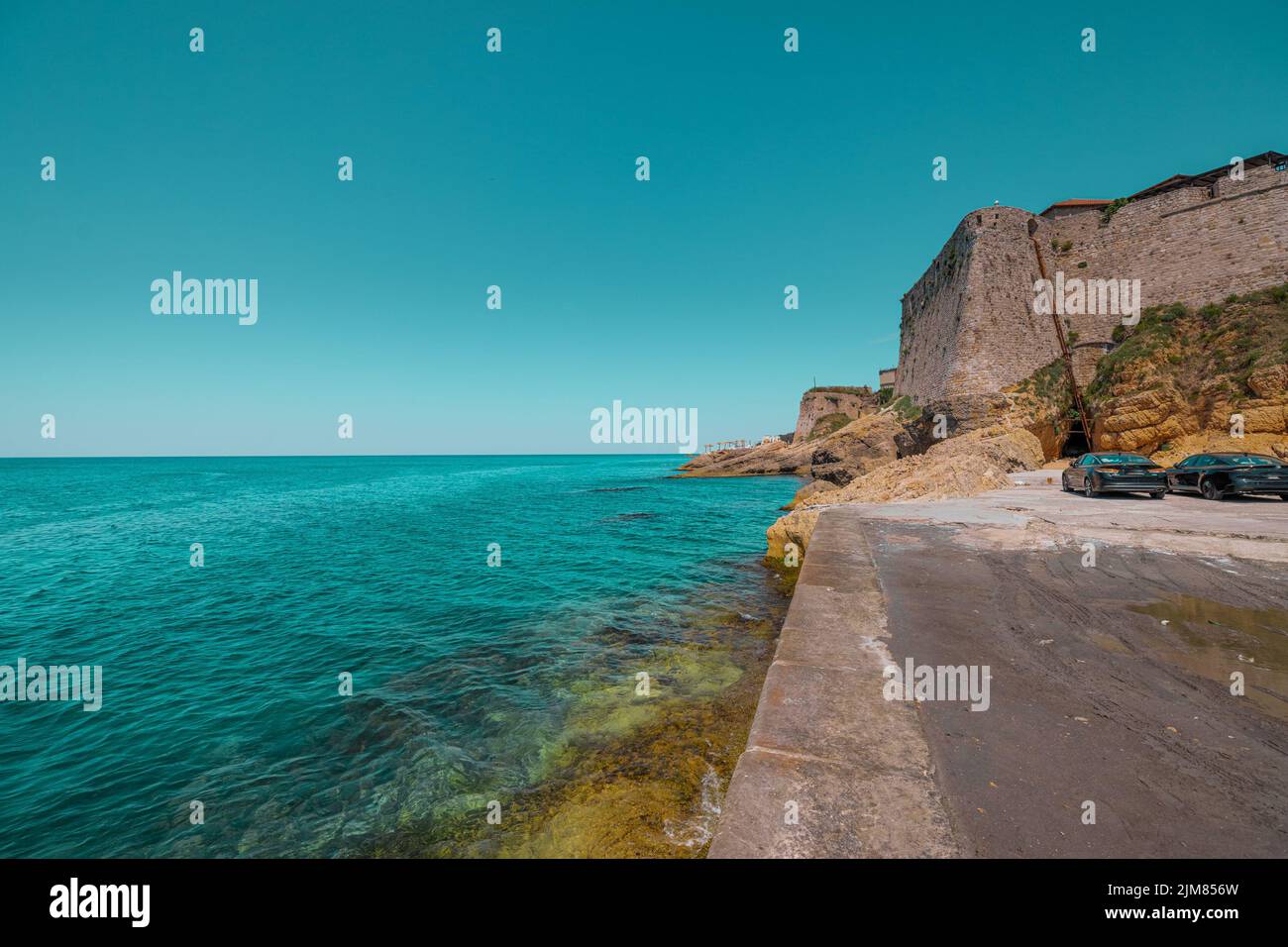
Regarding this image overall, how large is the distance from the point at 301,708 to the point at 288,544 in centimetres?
1829

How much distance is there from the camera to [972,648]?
15.7 ft

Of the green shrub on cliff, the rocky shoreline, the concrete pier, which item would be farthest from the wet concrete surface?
the green shrub on cliff

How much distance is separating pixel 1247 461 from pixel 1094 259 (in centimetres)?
2277

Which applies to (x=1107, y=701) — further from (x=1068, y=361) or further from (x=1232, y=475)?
(x=1068, y=361)

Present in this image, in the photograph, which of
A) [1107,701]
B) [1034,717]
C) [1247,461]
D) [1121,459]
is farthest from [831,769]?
[1121,459]

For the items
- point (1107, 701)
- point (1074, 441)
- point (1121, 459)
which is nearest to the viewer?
point (1107, 701)

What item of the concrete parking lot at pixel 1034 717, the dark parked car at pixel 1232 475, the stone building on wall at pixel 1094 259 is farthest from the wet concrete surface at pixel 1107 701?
the stone building on wall at pixel 1094 259

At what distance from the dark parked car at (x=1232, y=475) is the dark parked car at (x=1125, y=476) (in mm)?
570

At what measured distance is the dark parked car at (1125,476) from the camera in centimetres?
1477

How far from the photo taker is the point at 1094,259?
29391mm

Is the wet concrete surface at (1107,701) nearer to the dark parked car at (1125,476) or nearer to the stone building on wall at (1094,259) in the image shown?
the dark parked car at (1125,476)

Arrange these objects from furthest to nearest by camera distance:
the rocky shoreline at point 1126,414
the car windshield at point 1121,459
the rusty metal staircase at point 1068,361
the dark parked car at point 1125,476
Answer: the rusty metal staircase at point 1068,361, the rocky shoreline at point 1126,414, the car windshield at point 1121,459, the dark parked car at point 1125,476

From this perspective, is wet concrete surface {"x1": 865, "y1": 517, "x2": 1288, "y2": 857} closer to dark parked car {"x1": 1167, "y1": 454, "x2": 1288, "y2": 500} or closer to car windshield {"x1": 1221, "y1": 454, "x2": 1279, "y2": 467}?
dark parked car {"x1": 1167, "y1": 454, "x2": 1288, "y2": 500}
